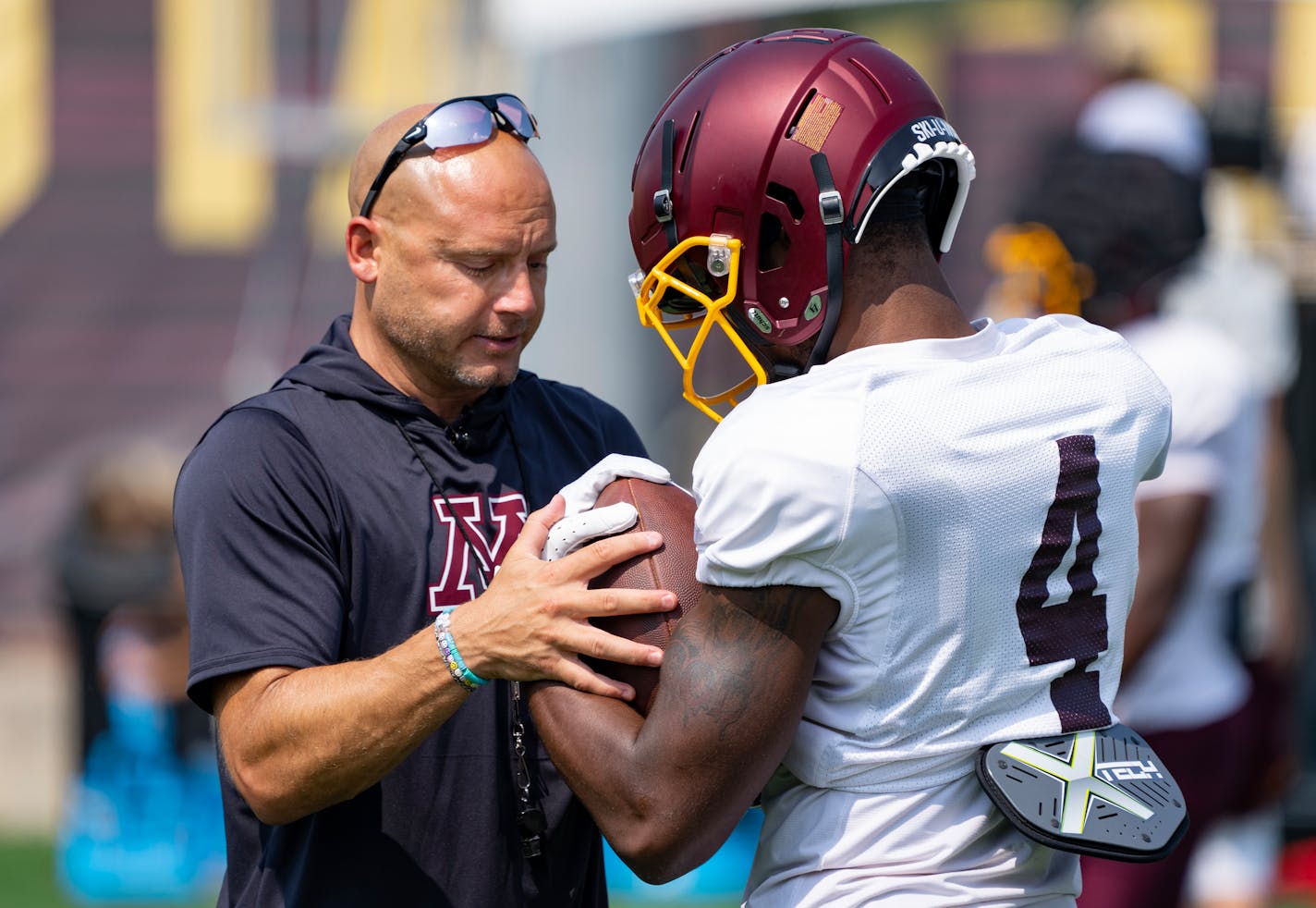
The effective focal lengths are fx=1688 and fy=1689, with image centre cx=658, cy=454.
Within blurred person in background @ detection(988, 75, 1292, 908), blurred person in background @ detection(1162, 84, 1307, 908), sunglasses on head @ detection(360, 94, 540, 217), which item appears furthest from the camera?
blurred person in background @ detection(1162, 84, 1307, 908)

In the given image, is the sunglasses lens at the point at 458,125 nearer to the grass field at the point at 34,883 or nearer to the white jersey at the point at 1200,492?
the white jersey at the point at 1200,492

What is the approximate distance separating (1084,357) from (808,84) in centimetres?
51

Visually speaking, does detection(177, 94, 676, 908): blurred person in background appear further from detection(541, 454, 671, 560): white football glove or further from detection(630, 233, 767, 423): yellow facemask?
detection(630, 233, 767, 423): yellow facemask

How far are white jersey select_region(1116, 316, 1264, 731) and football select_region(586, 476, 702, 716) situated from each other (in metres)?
1.97

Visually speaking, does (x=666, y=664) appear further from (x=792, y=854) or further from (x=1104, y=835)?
(x=1104, y=835)

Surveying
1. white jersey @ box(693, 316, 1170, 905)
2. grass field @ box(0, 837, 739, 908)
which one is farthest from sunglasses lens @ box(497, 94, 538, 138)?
grass field @ box(0, 837, 739, 908)

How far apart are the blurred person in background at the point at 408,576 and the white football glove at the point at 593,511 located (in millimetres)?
27

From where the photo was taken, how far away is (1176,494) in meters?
3.90

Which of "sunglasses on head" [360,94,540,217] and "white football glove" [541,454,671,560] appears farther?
"sunglasses on head" [360,94,540,217]

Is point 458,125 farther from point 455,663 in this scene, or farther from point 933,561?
point 933,561

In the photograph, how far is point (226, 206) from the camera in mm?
8805

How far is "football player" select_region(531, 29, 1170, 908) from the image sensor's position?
6.59 ft

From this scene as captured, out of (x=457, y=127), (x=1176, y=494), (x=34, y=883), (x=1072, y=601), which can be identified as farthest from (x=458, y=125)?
(x=34, y=883)

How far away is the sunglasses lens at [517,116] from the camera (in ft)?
8.90
